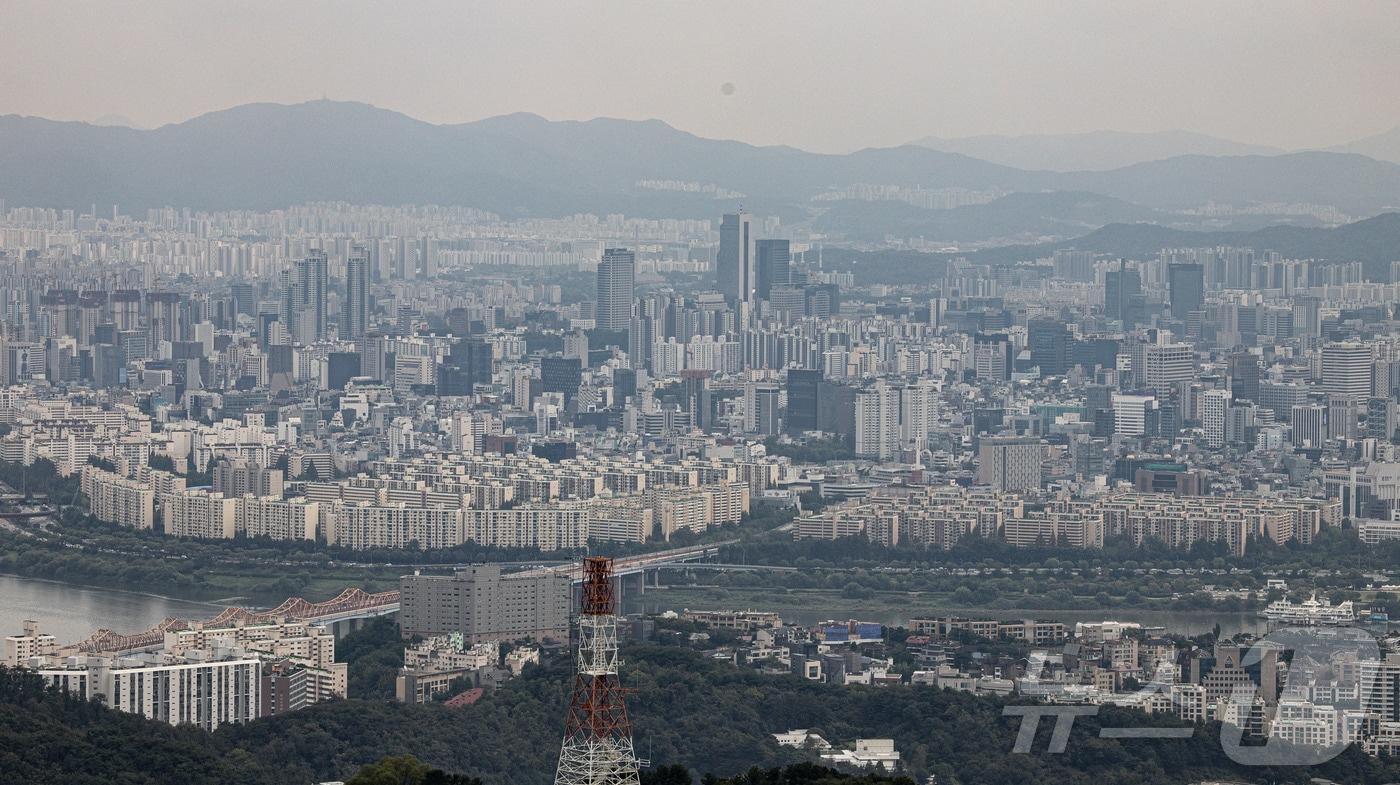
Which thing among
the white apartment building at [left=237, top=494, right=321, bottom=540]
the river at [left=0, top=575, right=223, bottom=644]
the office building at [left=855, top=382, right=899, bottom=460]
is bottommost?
the river at [left=0, top=575, right=223, bottom=644]

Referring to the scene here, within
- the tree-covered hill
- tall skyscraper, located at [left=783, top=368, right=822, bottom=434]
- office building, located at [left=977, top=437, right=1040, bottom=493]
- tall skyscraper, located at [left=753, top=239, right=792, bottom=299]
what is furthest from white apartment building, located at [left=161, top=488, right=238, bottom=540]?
tall skyscraper, located at [left=753, top=239, right=792, bottom=299]

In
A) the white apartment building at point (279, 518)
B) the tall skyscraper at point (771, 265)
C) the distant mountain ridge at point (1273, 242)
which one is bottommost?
the white apartment building at point (279, 518)

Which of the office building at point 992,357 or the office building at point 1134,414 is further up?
the office building at point 992,357

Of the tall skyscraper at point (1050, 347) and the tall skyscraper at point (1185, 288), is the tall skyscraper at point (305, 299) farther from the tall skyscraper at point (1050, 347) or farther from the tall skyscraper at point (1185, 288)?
the tall skyscraper at point (1185, 288)

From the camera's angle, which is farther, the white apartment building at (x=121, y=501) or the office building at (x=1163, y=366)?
the office building at (x=1163, y=366)

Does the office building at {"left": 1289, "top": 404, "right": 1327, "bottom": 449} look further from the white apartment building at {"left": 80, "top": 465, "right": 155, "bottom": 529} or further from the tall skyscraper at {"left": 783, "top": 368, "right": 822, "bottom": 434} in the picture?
the white apartment building at {"left": 80, "top": 465, "right": 155, "bottom": 529}

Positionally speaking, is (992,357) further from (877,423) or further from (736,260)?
(736,260)

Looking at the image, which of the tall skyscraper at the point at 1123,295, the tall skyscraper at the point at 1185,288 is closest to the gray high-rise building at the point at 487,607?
the tall skyscraper at the point at 1123,295
